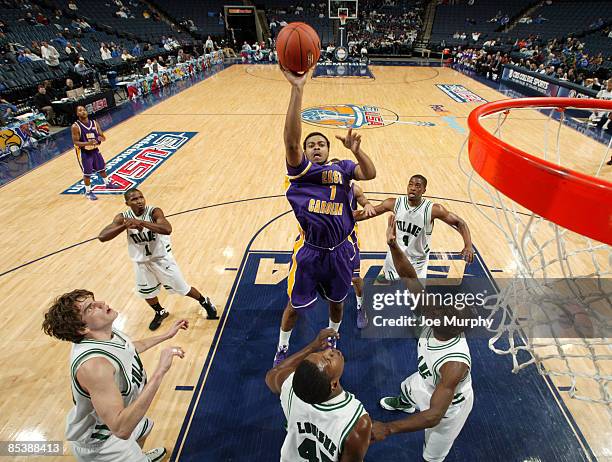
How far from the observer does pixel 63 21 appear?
19.0 m

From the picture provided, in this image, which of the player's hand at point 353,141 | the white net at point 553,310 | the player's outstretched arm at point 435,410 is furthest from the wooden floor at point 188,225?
the player's hand at point 353,141

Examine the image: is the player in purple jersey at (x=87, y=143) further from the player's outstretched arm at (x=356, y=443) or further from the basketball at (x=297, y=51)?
the player's outstretched arm at (x=356, y=443)

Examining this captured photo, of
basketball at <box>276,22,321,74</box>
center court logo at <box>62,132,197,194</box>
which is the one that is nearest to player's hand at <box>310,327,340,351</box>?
basketball at <box>276,22,321,74</box>

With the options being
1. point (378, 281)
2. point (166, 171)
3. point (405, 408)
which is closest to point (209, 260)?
point (378, 281)

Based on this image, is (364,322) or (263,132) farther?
(263,132)

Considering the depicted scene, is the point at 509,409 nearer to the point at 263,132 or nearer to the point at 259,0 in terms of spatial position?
the point at 263,132

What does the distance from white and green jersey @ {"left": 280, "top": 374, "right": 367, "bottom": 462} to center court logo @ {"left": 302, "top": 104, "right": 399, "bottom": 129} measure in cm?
948

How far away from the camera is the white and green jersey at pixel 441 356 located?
215cm

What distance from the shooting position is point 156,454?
110 inches

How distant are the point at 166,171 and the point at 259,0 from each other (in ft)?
104

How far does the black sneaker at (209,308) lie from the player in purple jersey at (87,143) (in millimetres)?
4088

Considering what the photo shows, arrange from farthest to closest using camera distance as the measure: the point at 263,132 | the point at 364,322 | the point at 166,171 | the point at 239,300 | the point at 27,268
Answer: the point at 263,132, the point at 166,171, the point at 27,268, the point at 239,300, the point at 364,322

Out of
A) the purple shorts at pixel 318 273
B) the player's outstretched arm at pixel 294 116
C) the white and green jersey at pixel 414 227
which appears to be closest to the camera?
the player's outstretched arm at pixel 294 116

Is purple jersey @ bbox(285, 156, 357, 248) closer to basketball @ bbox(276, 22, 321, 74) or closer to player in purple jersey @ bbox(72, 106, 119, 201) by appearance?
basketball @ bbox(276, 22, 321, 74)
